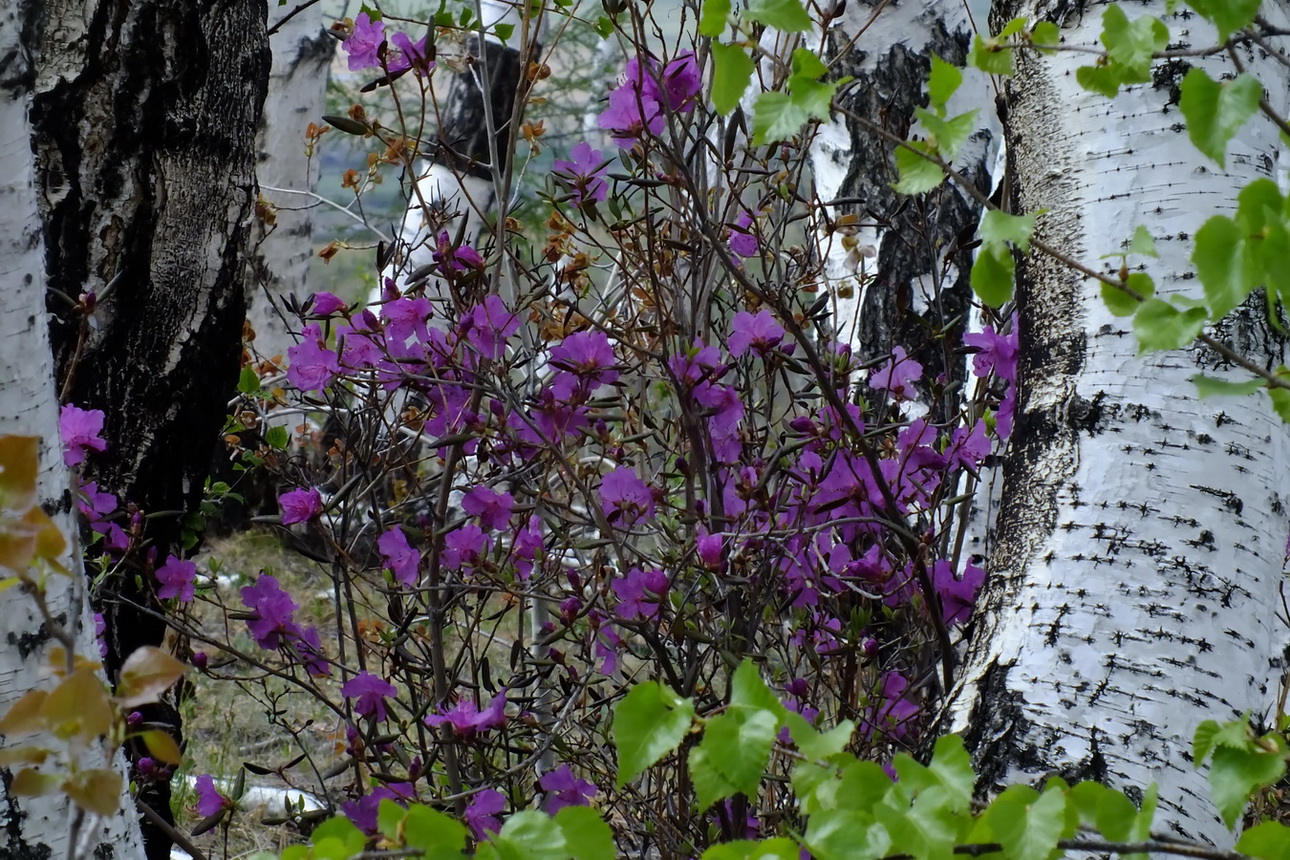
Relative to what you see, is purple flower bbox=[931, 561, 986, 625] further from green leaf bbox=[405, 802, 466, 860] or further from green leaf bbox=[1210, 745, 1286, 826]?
green leaf bbox=[405, 802, 466, 860]

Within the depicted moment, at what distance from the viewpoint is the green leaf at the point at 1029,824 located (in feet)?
2.08

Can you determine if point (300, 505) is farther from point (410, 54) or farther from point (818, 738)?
point (818, 738)

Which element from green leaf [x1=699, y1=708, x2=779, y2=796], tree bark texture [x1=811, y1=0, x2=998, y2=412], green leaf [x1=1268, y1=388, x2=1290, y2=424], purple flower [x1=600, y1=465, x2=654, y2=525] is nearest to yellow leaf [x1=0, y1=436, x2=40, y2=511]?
green leaf [x1=699, y1=708, x2=779, y2=796]

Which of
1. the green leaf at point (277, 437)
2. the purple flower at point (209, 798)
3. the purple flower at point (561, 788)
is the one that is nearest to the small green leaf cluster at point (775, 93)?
the purple flower at point (561, 788)

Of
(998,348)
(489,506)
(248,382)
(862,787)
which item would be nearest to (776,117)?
(862,787)

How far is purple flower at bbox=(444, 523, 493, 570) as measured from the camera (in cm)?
167

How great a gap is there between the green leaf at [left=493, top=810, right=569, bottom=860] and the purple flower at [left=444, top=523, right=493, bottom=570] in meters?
0.98

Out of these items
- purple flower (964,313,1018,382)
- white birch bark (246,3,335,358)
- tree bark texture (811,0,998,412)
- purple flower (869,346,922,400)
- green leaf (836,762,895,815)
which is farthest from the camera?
white birch bark (246,3,335,358)

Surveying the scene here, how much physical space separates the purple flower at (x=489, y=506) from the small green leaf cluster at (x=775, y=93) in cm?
88

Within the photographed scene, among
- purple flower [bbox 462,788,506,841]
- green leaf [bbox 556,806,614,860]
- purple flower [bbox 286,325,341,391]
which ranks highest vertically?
purple flower [bbox 286,325,341,391]

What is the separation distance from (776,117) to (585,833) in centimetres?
52

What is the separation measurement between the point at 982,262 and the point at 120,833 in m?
0.90

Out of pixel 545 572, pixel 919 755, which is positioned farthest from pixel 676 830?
pixel 919 755

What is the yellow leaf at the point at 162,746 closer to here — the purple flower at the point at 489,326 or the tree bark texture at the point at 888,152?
the purple flower at the point at 489,326
